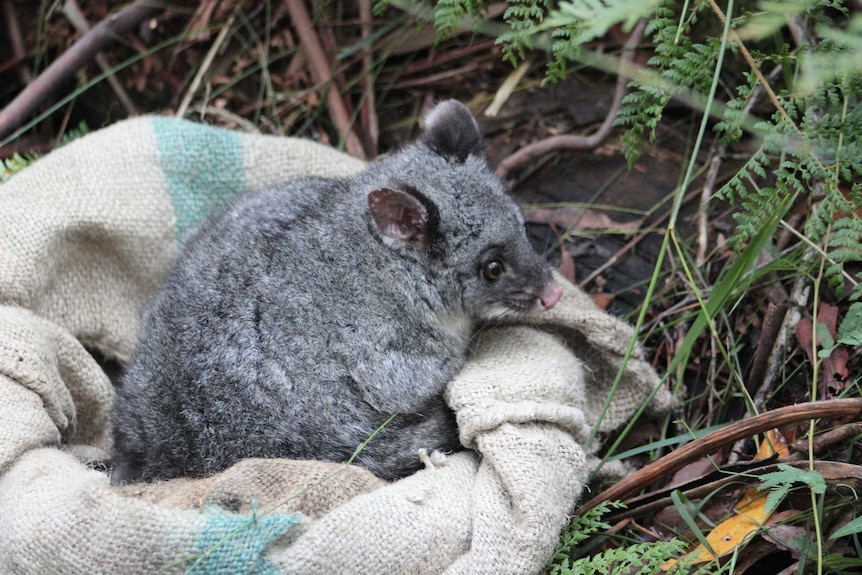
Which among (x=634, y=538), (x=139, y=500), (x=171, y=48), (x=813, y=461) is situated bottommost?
(x=634, y=538)

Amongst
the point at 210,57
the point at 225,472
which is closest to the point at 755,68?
the point at 225,472

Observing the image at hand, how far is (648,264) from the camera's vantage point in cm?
530

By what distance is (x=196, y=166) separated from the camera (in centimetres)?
527

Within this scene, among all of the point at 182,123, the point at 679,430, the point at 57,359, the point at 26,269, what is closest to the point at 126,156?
the point at 182,123

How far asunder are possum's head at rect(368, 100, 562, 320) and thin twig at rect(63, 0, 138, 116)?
2796 millimetres

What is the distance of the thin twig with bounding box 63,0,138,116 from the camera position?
638cm

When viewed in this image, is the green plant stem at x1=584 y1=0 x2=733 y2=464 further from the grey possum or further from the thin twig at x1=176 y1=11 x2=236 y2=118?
the thin twig at x1=176 y1=11 x2=236 y2=118

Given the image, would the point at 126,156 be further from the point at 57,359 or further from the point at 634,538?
the point at 634,538

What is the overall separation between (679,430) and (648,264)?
109 centimetres

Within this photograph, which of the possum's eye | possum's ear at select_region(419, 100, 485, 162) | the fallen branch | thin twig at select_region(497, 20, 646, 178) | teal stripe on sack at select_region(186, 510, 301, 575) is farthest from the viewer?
thin twig at select_region(497, 20, 646, 178)

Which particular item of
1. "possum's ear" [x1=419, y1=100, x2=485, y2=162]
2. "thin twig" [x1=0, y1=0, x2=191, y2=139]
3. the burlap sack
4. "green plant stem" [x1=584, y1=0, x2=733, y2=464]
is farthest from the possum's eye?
"thin twig" [x1=0, y1=0, x2=191, y2=139]

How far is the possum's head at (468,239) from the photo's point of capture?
4.37 metres

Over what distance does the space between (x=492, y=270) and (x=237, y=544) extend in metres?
1.90

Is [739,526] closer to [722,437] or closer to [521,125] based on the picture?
[722,437]
